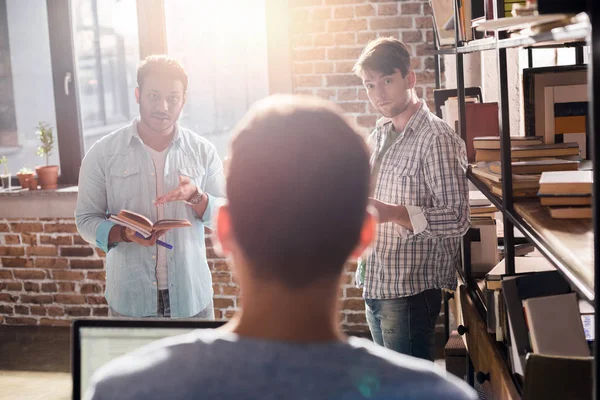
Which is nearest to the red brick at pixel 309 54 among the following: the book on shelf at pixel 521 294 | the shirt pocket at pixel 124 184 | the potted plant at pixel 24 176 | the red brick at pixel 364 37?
the red brick at pixel 364 37

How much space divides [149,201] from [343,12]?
1923mm

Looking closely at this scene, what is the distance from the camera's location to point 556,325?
1573 millimetres

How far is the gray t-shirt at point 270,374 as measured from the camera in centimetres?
65

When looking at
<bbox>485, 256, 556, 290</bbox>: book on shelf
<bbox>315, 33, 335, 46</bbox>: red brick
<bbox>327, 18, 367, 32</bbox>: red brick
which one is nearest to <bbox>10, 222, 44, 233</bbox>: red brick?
<bbox>315, 33, 335, 46</bbox>: red brick

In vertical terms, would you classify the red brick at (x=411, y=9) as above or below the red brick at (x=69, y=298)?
above

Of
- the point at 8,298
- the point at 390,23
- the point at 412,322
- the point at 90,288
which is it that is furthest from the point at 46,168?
the point at 412,322

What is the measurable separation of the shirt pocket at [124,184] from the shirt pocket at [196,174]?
17 centimetres

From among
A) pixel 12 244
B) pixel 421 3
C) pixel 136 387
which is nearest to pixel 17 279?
pixel 12 244

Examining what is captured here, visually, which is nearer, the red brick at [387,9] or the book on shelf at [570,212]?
the book on shelf at [570,212]

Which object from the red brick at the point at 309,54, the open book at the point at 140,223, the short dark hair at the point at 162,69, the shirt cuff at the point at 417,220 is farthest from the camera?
the red brick at the point at 309,54

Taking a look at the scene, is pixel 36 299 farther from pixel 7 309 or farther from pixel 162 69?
pixel 162 69

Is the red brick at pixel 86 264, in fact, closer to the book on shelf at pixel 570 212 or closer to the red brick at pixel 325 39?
the red brick at pixel 325 39

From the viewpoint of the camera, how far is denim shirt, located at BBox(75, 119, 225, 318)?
281 centimetres

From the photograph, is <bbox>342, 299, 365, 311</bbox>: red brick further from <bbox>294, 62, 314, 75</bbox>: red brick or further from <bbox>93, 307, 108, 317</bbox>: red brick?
<bbox>93, 307, 108, 317</bbox>: red brick
